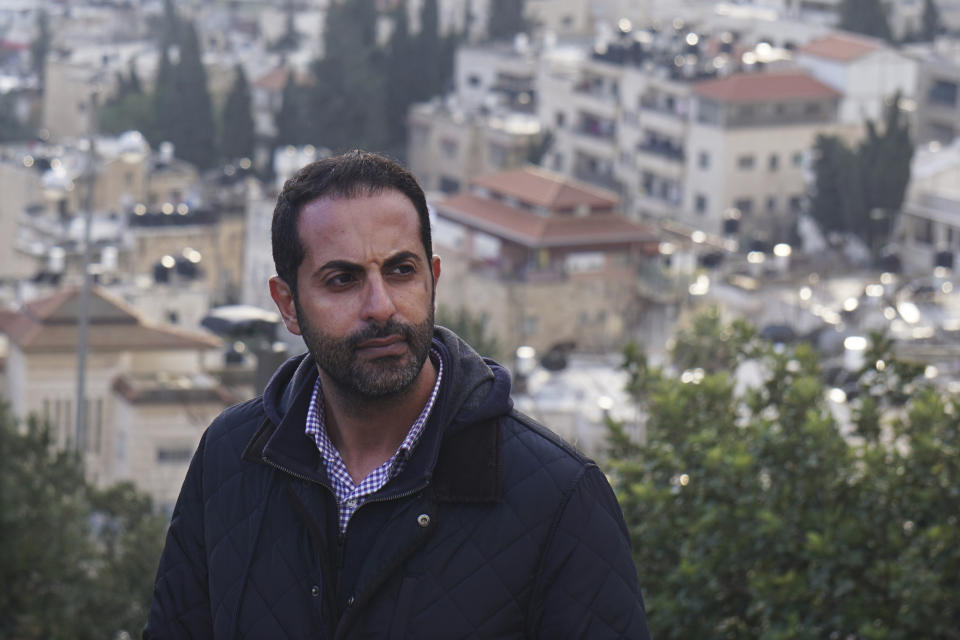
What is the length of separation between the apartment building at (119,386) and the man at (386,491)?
1936cm

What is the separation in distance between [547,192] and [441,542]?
33.5m

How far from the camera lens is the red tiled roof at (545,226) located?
35.8m

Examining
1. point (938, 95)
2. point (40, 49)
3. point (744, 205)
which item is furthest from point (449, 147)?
point (40, 49)

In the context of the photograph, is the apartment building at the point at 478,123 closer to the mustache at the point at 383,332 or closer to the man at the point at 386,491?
the man at the point at 386,491

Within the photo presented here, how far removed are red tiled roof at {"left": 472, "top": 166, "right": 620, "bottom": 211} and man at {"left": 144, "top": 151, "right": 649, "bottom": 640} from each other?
107ft

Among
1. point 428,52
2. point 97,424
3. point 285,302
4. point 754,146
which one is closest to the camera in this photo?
point 285,302

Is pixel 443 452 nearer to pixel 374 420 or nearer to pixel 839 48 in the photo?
pixel 374 420

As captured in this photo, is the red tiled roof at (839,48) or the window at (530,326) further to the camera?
the red tiled roof at (839,48)

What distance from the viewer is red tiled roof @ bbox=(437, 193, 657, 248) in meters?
35.8

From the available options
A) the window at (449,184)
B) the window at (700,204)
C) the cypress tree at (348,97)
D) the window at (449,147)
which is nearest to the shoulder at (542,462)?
the window at (700,204)

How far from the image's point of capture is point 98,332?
24.4 meters

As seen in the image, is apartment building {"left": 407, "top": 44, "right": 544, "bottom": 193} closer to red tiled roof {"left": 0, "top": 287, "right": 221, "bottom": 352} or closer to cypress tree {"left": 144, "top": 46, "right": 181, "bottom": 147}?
cypress tree {"left": 144, "top": 46, "right": 181, "bottom": 147}

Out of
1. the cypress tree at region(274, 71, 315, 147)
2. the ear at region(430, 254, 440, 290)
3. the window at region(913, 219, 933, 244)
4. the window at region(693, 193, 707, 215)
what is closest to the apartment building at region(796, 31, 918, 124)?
the window at region(693, 193, 707, 215)

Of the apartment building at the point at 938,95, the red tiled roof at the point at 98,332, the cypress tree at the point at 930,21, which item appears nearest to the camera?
the red tiled roof at the point at 98,332
